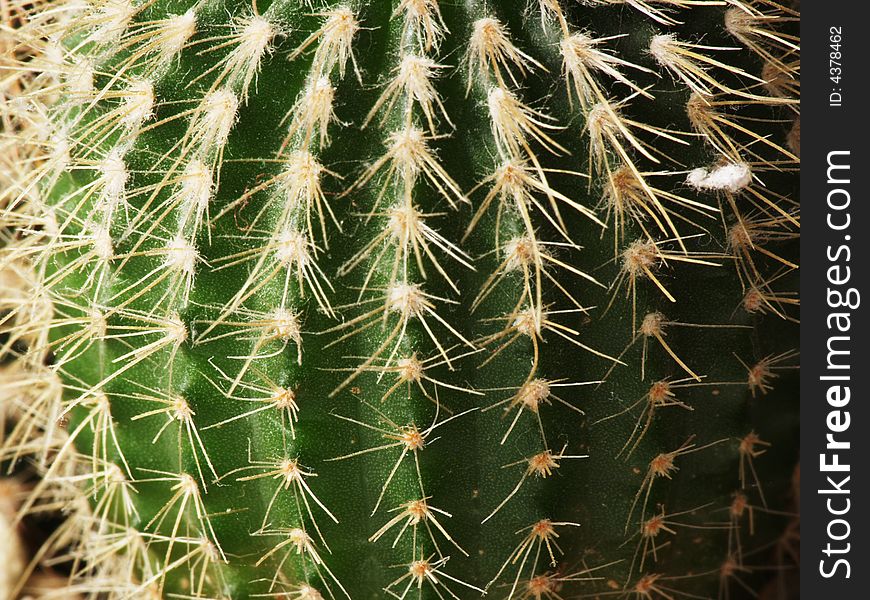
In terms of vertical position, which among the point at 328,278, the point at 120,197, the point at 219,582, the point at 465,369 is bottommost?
the point at 219,582

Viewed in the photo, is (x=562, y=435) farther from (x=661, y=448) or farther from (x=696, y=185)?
(x=696, y=185)

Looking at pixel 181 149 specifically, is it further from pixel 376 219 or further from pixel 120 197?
pixel 376 219

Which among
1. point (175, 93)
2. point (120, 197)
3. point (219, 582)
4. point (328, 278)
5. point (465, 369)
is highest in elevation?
point (175, 93)

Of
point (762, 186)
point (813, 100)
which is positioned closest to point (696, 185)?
point (762, 186)

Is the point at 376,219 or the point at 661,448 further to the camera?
the point at 661,448

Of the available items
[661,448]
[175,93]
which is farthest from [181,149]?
[661,448]

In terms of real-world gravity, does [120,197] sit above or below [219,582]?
above
